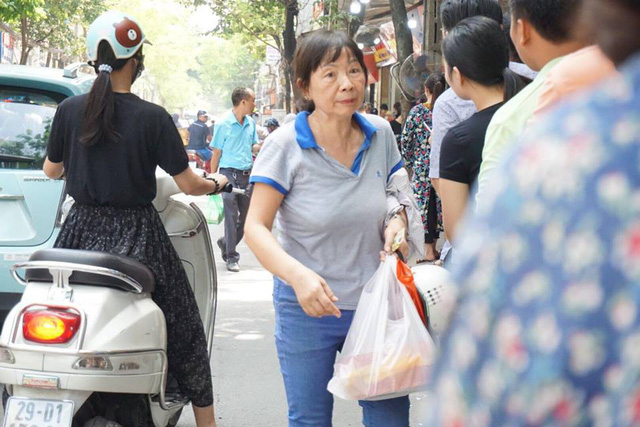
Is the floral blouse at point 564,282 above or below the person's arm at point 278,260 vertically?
above

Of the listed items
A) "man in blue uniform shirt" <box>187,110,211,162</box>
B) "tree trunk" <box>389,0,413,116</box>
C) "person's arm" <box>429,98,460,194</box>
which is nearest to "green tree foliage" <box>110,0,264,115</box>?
"man in blue uniform shirt" <box>187,110,211,162</box>

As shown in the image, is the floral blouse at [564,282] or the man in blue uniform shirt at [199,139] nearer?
the floral blouse at [564,282]

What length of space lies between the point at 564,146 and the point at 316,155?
7.23 ft

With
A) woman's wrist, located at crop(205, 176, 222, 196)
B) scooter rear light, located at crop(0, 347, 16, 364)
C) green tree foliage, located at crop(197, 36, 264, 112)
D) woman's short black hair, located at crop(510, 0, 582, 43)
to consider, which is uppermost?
woman's short black hair, located at crop(510, 0, 582, 43)

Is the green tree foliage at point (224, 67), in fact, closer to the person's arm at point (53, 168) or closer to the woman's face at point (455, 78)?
the person's arm at point (53, 168)

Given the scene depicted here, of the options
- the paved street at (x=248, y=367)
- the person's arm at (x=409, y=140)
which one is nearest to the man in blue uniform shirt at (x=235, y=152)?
the paved street at (x=248, y=367)

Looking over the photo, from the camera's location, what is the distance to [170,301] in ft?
13.3

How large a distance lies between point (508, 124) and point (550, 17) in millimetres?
333

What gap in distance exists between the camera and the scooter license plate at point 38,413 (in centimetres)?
349

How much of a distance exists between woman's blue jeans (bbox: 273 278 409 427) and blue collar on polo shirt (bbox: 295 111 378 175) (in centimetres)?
46

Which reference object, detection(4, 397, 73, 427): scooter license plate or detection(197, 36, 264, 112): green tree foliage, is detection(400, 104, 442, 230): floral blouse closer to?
detection(4, 397, 73, 427): scooter license plate

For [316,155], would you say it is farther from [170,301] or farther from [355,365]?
[170,301]

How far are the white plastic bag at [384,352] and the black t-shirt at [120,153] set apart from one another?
4.57 feet

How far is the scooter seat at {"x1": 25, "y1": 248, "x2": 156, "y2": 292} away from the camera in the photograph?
3.60 meters
